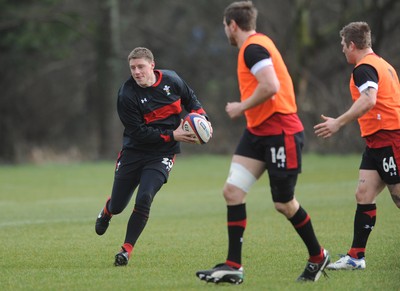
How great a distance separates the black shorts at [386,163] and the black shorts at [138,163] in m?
2.05

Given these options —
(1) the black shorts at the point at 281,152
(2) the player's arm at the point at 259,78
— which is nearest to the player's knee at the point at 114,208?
(1) the black shorts at the point at 281,152

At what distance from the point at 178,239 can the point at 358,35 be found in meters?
3.66

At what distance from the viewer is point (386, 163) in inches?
306

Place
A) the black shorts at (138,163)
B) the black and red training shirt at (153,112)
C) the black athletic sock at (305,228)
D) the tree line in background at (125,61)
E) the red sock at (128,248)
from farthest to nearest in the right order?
1. the tree line in background at (125,61)
2. the black shorts at (138,163)
3. the black and red training shirt at (153,112)
4. the red sock at (128,248)
5. the black athletic sock at (305,228)

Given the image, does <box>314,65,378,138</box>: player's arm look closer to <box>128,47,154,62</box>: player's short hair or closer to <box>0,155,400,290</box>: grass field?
<box>0,155,400,290</box>: grass field

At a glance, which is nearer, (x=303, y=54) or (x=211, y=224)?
(x=211, y=224)

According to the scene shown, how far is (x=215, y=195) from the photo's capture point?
16.5 meters

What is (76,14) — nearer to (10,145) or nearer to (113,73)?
(113,73)

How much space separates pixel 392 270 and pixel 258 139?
5.89 ft

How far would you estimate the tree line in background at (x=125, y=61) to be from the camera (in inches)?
1174

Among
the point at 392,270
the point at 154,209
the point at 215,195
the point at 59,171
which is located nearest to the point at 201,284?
the point at 392,270

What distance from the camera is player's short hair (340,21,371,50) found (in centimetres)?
764

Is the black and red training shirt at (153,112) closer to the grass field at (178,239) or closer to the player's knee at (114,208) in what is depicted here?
the player's knee at (114,208)

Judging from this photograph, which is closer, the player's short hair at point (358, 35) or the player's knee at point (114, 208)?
the player's short hair at point (358, 35)
